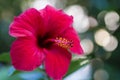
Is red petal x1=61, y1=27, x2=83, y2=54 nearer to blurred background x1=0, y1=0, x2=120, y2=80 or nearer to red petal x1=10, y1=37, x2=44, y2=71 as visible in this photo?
red petal x1=10, y1=37, x2=44, y2=71

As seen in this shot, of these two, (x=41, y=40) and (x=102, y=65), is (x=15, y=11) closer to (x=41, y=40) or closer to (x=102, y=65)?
(x=102, y=65)

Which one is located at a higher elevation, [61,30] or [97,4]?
[97,4]

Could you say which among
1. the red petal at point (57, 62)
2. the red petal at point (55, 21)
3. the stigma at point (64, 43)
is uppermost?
the red petal at point (55, 21)

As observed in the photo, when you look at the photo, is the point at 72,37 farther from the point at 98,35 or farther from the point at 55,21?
the point at 98,35

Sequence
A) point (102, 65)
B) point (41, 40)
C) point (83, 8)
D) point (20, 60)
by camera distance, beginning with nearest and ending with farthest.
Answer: point (20, 60)
point (41, 40)
point (102, 65)
point (83, 8)

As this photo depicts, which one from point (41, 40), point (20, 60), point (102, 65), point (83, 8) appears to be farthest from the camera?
point (83, 8)

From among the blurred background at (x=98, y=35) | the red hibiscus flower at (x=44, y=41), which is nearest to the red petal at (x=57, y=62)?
the red hibiscus flower at (x=44, y=41)

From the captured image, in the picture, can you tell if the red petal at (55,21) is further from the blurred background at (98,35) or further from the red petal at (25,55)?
the blurred background at (98,35)

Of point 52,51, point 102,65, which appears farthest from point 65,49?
point 102,65
